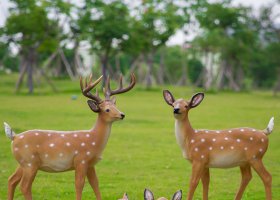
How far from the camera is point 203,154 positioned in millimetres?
7328

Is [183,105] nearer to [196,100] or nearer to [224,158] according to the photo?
[196,100]

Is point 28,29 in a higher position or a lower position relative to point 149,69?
higher

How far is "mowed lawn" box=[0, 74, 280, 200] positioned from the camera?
9.87 metres

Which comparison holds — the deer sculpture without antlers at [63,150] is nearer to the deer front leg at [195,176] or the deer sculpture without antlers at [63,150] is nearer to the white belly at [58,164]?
the white belly at [58,164]

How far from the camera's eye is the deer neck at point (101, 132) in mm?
7336

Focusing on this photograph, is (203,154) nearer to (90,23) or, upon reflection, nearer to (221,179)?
(221,179)

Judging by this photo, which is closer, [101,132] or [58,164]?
[58,164]

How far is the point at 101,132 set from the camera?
739 centimetres

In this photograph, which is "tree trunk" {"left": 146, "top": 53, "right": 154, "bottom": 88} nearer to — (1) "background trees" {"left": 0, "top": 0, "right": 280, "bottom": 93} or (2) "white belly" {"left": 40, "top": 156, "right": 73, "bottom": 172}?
(1) "background trees" {"left": 0, "top": 0, "right": 280, "bottom": 93}

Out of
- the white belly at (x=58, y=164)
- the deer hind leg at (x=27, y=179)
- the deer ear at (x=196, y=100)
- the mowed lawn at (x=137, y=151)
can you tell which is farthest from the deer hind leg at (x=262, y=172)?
the deer hind leg at (x=27, y=179)

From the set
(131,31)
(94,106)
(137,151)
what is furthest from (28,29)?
(94,106)

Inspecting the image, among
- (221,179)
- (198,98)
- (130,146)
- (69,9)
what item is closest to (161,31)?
(69,9)

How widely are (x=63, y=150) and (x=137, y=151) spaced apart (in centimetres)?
754

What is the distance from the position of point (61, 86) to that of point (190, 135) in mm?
35673
